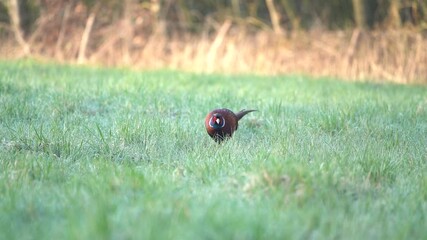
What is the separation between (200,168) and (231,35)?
34.7 ft

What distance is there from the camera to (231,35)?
46.7 ft

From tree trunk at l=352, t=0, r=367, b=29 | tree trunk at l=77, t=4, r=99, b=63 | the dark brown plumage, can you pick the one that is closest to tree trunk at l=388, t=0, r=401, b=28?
tree trunk at l=352, t=0, r=367, b=29

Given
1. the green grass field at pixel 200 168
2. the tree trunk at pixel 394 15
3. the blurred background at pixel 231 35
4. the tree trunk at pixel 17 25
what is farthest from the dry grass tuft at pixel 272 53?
the green grass field at pixel 200 168

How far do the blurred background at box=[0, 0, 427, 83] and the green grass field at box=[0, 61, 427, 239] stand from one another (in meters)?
5.38

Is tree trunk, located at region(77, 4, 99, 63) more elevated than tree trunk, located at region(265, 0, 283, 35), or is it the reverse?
tree trunk, located at region(265, 0, 283, 35)

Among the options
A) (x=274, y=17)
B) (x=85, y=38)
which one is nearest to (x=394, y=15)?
(x=274, y=17)

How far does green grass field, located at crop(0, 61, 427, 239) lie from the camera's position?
2838 millimetres

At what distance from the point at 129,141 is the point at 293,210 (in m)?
2.28

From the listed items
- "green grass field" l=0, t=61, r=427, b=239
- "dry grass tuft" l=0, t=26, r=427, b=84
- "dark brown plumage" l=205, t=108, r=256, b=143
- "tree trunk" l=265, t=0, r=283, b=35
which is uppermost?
"tree trunk" l=265, t=0, r=283, b=35

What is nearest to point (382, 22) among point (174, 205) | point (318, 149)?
point (318, 149)

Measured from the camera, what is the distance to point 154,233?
2.60 meters

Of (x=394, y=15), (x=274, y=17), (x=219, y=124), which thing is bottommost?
(x=219, y=124)

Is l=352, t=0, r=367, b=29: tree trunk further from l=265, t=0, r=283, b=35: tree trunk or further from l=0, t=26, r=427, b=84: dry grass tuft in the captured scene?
l=265, t=0, r=283, b=35: tree trunk

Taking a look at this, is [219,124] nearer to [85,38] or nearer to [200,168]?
[200,168]
